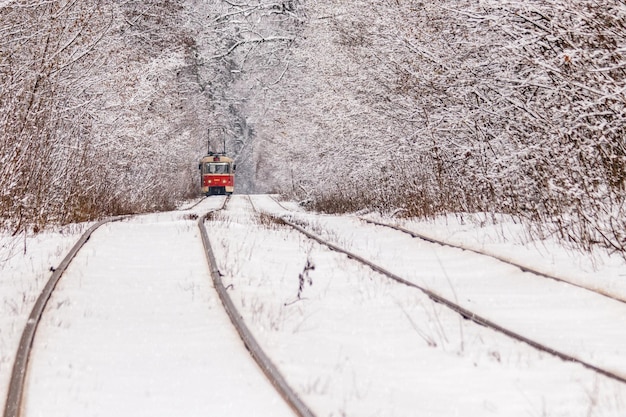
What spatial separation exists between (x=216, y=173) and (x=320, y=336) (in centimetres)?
4937

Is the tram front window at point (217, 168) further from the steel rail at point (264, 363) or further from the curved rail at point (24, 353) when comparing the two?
the steel rail at point (264, 363)

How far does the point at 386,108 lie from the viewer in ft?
61.3

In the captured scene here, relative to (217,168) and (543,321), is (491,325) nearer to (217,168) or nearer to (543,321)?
(543,321)

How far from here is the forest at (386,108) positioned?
922 cm

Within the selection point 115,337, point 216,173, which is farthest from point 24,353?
point 216,173

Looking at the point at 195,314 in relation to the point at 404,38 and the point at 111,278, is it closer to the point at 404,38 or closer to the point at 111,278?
the point at 111,278

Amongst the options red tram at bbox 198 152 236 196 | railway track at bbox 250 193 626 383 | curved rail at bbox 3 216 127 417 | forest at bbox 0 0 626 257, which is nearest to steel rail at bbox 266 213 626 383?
railway track at bbox 250 193 626 383

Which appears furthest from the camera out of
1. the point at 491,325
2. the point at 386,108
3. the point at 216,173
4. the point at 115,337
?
the point at 216,173

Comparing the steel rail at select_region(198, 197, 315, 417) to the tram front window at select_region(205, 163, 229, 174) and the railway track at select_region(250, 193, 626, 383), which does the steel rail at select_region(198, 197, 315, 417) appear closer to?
the railway track at select_region(250, 193, 626, 383)

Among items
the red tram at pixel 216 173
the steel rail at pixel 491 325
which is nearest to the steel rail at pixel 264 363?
the steel rail at pixel 491 325

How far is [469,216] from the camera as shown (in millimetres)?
14734

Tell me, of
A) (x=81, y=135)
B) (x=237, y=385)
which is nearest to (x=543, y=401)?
(x=237, y=385)

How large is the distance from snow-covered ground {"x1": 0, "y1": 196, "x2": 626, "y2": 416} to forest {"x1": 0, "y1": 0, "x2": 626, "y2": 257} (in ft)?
4.30

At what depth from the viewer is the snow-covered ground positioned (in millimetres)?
4039
